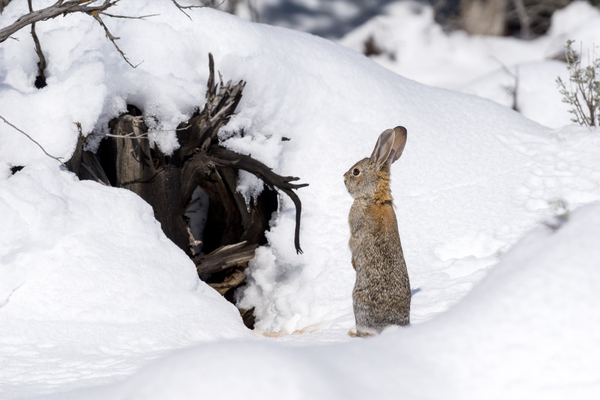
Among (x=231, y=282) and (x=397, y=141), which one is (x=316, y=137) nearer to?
(x=231, y=282)

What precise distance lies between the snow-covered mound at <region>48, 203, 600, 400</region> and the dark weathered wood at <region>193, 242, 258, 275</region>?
3.45 m

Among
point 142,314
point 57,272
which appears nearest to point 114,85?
point 57,272

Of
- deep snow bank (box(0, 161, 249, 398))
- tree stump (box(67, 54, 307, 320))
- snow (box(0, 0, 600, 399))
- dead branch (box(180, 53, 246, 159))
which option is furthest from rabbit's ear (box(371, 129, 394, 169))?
dead branch (box(180, 53, 246, 159))

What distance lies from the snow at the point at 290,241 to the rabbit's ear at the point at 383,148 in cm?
119

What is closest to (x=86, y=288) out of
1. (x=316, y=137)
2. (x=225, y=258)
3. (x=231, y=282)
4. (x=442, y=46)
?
(x=225, y=258)

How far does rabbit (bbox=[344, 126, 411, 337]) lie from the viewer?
3094mm

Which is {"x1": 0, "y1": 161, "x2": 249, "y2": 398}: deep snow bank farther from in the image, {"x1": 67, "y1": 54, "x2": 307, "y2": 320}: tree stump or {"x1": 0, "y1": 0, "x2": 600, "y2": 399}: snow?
{"x1": 67, "y1": 54, "x2": 307, "y2": 320}: tree stump

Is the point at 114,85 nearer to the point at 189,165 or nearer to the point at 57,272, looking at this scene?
the point at 189,165

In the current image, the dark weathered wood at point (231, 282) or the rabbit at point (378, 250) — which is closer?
the rabbit at point (378, 250)

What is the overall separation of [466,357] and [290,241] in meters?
3.61

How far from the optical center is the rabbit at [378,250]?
3.09 meters

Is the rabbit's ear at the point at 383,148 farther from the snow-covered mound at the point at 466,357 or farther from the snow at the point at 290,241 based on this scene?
the snow-covered mound at the point at 466,357

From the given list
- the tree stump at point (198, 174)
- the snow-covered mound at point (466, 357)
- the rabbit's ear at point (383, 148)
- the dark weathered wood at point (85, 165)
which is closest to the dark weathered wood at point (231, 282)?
the tree stump at point (198, 174)

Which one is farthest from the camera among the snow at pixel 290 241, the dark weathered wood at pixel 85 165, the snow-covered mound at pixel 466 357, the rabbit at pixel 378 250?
the dark weathered wood at pixel 85 165
